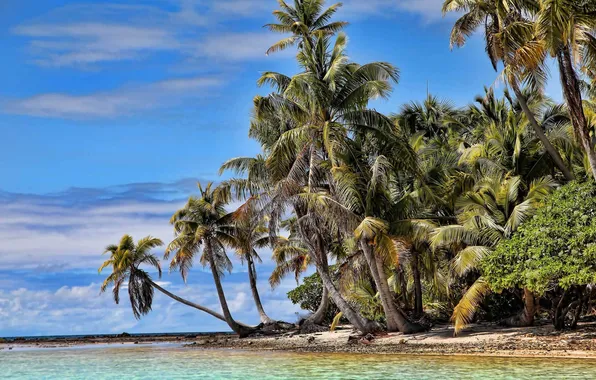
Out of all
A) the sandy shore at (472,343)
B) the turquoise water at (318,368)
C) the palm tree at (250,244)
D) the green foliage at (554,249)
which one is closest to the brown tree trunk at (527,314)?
the sandy shore at (472,343)

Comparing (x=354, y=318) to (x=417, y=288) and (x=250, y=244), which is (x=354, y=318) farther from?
(x=250, y=244)

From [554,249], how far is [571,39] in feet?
18.6

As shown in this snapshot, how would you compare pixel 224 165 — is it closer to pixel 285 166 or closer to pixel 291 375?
pixel 285 166

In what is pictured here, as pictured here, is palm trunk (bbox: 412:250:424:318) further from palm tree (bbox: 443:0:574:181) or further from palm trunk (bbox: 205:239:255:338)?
palm trunk (bbox: 205:239:255:338)

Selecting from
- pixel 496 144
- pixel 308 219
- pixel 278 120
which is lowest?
pixel 308 219

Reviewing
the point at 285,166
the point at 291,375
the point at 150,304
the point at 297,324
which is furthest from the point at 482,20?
the point at 150,304

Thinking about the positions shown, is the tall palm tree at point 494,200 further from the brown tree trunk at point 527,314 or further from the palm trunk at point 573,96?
the palm trunk at point 573,96

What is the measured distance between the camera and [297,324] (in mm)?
35906

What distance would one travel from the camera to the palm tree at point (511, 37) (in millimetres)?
18938

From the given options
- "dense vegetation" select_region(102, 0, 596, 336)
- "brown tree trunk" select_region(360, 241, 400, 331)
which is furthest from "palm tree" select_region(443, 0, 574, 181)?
"brown tree trunk" select_region(360, 241, 400, 331)

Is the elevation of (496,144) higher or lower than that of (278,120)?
lower

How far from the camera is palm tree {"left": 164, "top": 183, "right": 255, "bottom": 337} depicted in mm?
35688

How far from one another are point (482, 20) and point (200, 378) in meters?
15.7

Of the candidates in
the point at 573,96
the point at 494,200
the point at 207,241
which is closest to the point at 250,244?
the point at 207,241
